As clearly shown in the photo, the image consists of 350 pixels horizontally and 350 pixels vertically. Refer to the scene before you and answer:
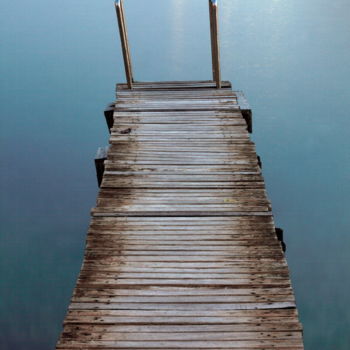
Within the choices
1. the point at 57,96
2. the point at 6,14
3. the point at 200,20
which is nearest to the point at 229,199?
the point at 57,96

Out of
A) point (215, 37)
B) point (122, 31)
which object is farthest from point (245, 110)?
point (122, 31)

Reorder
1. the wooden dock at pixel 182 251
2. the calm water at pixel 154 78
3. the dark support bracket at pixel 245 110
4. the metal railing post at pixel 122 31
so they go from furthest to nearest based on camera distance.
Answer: the calm water at pixel 154 78 → the metal railing post at pixel 122 31 → the dark support bracket at pixel 245 110 → the wooden dock at pixel 182 251

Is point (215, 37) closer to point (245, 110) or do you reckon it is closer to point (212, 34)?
point (212, 34)

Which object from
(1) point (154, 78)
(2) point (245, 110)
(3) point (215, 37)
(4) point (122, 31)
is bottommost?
(1) point (154, 78)

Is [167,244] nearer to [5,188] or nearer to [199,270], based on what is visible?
[199,270]

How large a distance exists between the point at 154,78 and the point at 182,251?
11.4 m

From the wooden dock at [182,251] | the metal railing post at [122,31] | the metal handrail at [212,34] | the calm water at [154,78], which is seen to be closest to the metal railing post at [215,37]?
the metal handrail at [212,34]

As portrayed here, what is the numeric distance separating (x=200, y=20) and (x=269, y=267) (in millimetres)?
17226

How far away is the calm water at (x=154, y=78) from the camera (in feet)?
29.5

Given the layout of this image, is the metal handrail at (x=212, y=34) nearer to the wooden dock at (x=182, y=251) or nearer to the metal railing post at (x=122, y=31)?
the metal railing post at (x=122, y=31)

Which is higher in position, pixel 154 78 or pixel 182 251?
pixel 182 251

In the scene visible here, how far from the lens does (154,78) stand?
15469 millimetres

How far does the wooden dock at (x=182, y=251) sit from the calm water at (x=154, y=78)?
12.5 feet

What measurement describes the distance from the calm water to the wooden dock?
12.5 feet
